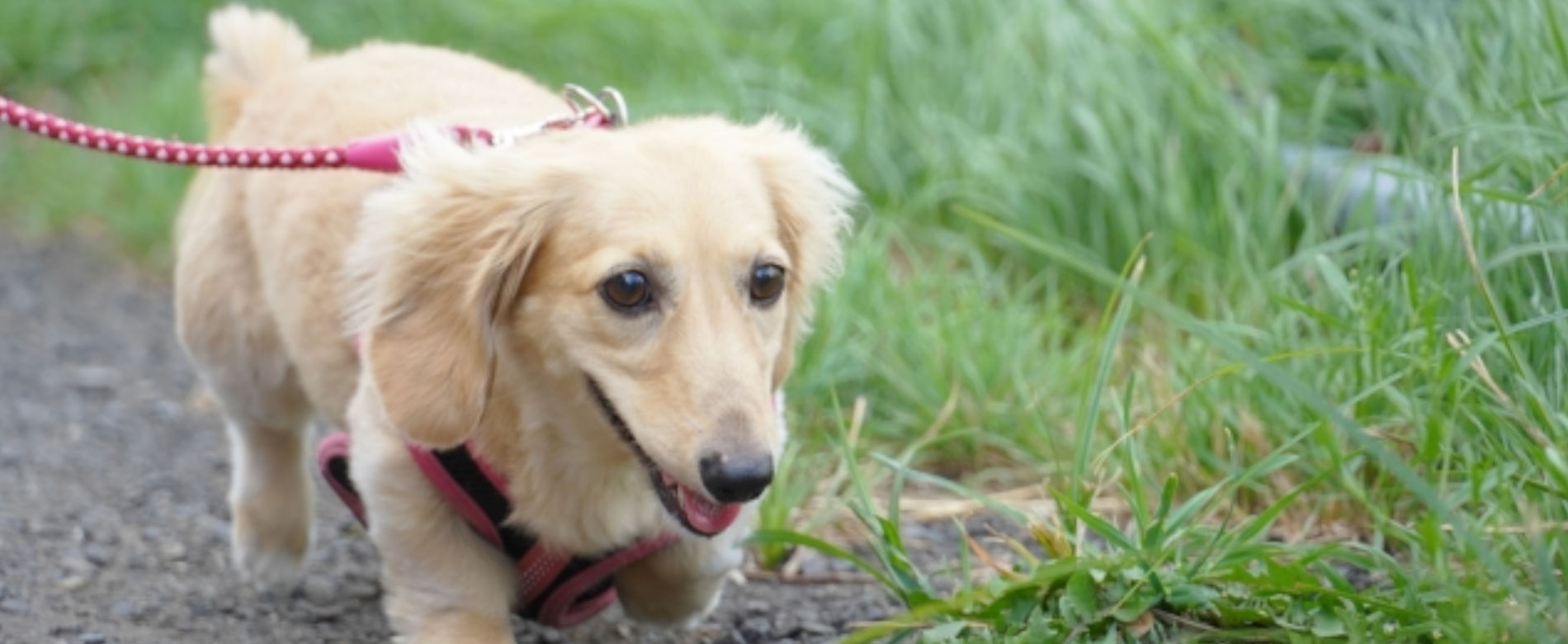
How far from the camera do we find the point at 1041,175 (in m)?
5.30

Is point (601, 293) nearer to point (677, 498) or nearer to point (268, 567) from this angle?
point (677, 498)

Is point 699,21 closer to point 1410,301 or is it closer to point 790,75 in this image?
point 790,75

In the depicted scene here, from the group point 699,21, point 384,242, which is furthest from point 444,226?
point 699,21

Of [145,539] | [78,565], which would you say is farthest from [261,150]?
[145,539]

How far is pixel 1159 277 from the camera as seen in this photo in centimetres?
480

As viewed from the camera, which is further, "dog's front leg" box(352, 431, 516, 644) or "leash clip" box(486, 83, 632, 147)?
"leash clip" box(486, 83, 632, 147)

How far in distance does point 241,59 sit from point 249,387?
82 centimetres

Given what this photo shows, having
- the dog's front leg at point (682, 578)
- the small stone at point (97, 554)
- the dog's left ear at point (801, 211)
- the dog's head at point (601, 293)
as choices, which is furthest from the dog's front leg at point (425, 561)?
the small stone at point (97, 554)

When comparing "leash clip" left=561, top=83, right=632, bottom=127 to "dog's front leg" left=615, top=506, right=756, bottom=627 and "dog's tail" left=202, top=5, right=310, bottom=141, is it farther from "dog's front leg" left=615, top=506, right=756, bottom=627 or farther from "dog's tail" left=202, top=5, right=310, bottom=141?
"dog's tail" left=202, top=5, right=310, bottom=141

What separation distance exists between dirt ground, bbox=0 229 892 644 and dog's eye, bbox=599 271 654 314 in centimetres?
86

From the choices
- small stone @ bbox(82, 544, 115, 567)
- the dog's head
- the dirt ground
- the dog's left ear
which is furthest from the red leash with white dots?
small stone @ bbox(82, 544, 115, 567)

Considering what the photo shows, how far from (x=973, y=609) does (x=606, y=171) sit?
872mm

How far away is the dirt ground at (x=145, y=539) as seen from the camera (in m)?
3.45

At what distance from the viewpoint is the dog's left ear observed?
3.13 metres
